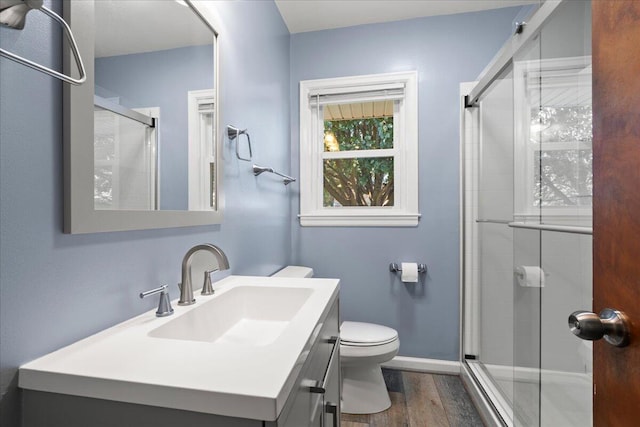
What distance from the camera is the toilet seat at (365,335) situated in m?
1.69

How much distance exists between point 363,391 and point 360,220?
1.09m

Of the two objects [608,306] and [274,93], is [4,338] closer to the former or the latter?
[608,306]

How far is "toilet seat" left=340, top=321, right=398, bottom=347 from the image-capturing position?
169cm

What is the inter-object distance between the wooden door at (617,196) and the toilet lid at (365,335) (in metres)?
1.18

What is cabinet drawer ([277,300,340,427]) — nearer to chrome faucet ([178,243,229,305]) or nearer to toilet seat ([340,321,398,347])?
chrome faucet ([178,243,229,305])

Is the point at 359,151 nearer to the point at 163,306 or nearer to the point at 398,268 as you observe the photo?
the point at 398,268

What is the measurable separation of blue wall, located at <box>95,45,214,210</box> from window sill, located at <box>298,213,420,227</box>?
1307 millimetres

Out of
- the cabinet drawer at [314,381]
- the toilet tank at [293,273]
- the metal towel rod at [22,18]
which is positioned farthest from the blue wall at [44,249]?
the toilet tank at [293,273]

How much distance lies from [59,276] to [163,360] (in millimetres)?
301

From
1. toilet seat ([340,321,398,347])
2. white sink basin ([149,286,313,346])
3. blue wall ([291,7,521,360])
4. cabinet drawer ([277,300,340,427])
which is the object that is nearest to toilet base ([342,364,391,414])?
toilet seat ([340,321,398,347])

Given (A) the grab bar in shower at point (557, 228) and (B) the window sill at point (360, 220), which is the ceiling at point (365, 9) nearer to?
(B) the window sill at point (360, 220)

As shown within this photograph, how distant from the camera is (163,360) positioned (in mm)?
591

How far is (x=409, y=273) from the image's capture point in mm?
2086

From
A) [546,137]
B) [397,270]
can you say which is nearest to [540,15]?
[546,137]
